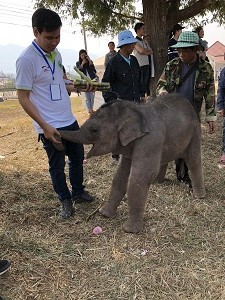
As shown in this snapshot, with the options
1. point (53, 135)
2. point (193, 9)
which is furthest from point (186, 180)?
point (193, 9)

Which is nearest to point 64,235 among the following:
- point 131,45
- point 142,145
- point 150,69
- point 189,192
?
point 142,145

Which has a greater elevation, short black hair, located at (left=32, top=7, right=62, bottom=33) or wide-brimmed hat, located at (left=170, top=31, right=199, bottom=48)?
short black hair, located at (left=32, top=7, right=62, bottom=33)

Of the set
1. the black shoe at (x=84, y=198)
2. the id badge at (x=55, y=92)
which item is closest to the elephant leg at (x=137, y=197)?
the black shoe at (x=84, y=198)

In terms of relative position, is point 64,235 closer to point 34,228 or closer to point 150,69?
point 34,228

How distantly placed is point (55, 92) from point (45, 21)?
25.0 inches

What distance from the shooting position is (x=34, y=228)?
3.78m

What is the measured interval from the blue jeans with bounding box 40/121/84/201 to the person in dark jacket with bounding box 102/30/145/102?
4.44 ft

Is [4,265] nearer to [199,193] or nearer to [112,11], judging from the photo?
[199,193]

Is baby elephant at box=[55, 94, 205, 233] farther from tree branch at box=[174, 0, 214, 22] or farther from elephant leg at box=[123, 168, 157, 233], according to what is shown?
tree branch at box=[174, 0, 214, 22]

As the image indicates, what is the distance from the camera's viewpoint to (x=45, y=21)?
3.24 meters

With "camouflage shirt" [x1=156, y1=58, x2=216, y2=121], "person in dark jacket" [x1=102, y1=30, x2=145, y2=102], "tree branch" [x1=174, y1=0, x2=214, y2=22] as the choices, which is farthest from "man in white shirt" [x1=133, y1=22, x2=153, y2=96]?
"camouflage shirt" [x1=156, y1=58, x2=216, y2=121]

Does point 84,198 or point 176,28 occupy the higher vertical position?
point 176,28

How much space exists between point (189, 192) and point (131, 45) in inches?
79.2

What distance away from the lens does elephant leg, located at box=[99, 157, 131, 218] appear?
13.0 ft
